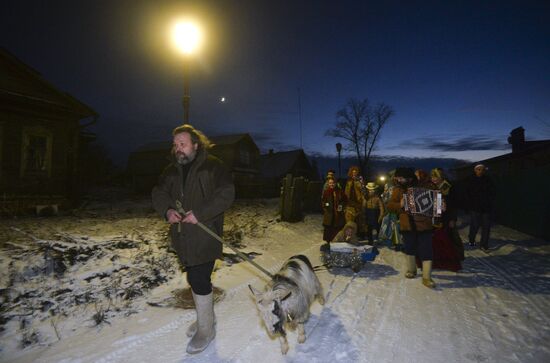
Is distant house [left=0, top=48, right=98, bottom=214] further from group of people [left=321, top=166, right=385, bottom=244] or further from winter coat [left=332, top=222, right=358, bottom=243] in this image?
winter coat [left=332, top=222, right=358, bottom=243]

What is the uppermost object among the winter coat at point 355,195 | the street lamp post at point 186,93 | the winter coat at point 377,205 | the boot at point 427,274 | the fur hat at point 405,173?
the street lamp post at point 186,93

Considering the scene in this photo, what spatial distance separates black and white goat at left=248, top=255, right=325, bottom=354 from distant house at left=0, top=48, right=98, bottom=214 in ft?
39.7

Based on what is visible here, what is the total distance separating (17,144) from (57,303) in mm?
11538

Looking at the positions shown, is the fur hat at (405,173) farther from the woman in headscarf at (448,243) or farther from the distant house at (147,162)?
the distant house at (147,162)

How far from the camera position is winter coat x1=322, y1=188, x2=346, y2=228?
7.88 metres

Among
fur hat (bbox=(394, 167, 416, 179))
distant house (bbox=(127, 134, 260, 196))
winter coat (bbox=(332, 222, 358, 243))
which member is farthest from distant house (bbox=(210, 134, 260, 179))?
fur hat (bbox=(394, 167, 416, 179))

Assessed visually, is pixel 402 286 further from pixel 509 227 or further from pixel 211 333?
pixel 509 227

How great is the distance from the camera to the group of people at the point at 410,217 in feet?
17.0

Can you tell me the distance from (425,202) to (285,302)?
334cm

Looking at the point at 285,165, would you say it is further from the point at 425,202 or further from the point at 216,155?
the point at 425,202

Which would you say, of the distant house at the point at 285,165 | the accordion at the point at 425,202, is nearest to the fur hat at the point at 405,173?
the accordion at the point at 425,202

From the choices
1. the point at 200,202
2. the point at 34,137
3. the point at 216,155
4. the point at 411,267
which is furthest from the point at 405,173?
the point at 216,155

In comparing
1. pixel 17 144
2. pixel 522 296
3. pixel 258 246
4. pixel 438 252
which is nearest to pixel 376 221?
pixel 438 252

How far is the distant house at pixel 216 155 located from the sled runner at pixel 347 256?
26355 millimetres
